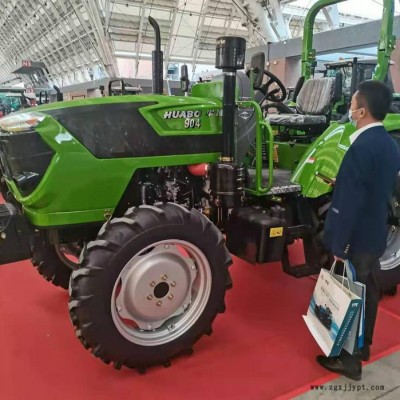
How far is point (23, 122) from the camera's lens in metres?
2.11

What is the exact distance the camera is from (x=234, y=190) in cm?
240

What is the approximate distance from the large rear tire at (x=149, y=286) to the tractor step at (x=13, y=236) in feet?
1.20

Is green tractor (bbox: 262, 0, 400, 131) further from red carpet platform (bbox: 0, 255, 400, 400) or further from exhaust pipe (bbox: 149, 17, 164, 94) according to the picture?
red carpet platform (bbox: 0, 255, 400, 400)

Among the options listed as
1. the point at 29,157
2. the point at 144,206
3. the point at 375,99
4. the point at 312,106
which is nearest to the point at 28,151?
the point at 29,157

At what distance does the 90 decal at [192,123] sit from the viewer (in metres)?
2.44

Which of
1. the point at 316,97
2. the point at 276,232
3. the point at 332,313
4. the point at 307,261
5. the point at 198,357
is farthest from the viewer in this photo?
the point at 316,97

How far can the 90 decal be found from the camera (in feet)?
8.00

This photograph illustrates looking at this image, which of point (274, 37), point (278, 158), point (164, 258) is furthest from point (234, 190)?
point (274, 37)

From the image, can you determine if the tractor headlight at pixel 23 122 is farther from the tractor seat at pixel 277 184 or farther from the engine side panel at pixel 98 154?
the tractor seat at pixel 277 184

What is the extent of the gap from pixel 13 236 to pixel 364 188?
1727 millimetres

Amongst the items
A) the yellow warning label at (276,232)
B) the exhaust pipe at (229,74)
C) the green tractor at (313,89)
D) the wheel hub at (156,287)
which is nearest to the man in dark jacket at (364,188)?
the yellow warning label at (276,232)

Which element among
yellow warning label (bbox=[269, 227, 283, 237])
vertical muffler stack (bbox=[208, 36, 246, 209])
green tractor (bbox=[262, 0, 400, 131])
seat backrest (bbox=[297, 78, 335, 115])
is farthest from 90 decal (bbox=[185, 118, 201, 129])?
seat backrest (bbox=[297, 78, 335, 115])

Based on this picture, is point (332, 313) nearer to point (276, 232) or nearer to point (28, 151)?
point (276, 232)

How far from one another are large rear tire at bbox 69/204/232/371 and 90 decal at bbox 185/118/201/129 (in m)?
0.50
